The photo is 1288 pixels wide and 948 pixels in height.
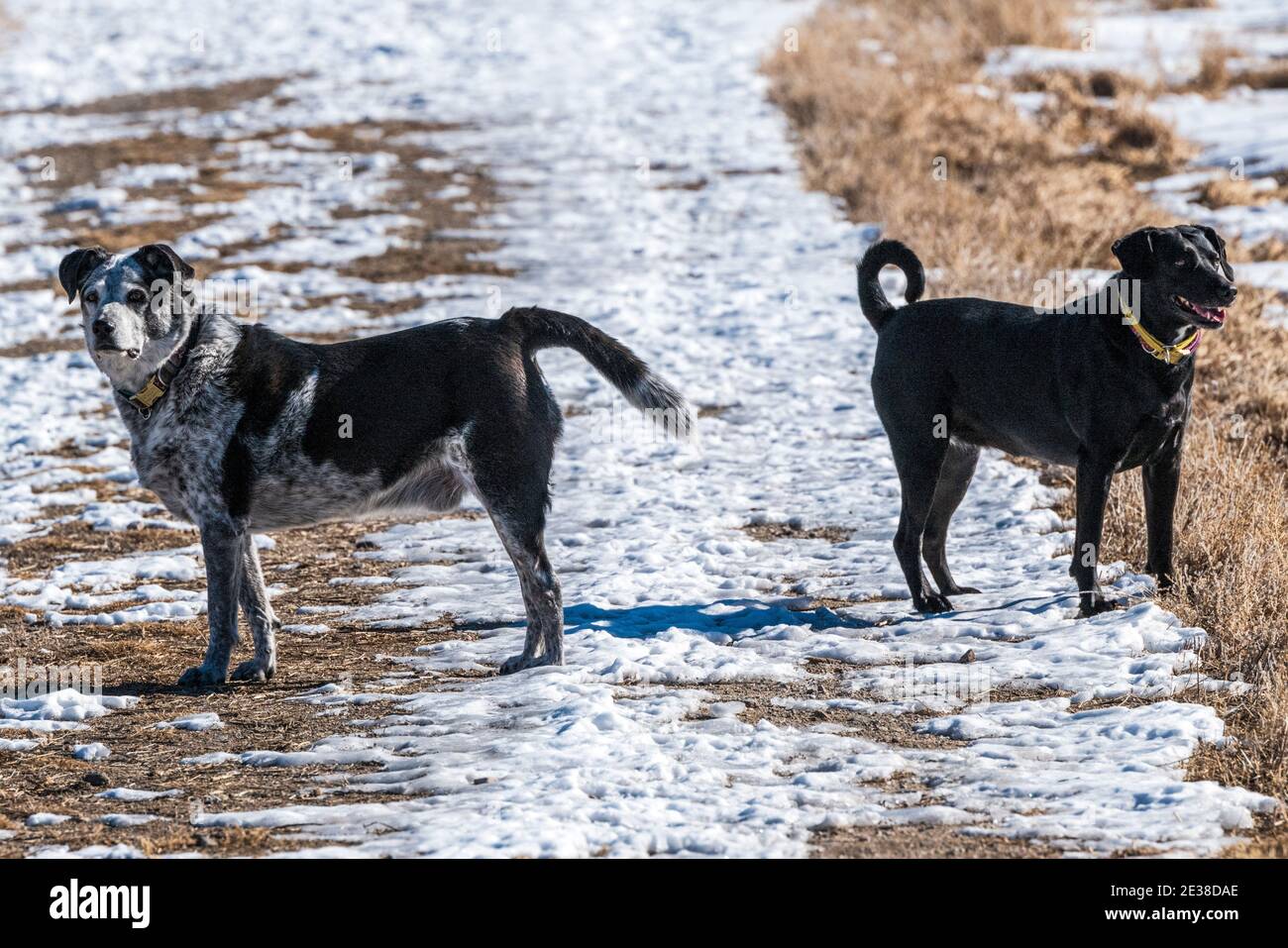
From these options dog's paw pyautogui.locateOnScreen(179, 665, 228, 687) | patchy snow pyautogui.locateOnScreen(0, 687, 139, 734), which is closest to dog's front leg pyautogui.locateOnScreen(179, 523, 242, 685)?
dog's paw pyautogui.locateOnScreen(179, 665, 228, 687)

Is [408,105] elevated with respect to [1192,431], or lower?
elevated

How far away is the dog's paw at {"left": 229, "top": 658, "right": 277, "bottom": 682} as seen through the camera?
675 cm

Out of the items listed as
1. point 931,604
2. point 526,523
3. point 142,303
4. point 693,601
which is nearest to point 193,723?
point 526,523

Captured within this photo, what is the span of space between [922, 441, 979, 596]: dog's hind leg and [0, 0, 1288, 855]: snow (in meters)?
0.22

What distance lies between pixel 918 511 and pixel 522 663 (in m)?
2.06

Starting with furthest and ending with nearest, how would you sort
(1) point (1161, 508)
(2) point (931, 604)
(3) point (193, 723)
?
(2) point (931, 604) → (1) point (1161, 508) → (3) point (193, 723)

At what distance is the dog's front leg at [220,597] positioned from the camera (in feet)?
21.9

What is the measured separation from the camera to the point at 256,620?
22.5 ft

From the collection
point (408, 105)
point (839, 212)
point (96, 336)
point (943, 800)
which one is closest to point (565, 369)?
point (839, 212)

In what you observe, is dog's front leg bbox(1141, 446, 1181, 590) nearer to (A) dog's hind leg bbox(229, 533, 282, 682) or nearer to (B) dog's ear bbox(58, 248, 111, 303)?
(A) dog's hind leg bbox(229, 533, 282, 682)

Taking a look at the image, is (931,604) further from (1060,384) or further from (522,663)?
(522,663)
